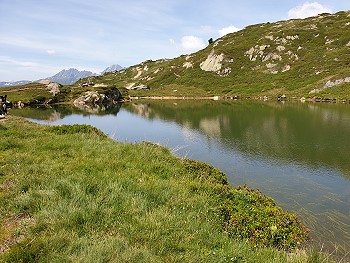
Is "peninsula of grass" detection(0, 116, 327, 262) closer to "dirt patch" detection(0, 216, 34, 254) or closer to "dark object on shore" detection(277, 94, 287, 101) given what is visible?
"dirt patch" detection(0, 216, 34, 254)

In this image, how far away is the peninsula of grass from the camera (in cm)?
761

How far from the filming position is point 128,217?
9.50m

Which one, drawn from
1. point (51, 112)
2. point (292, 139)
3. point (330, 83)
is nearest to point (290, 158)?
point (292, 139)

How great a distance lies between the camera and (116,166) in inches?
627

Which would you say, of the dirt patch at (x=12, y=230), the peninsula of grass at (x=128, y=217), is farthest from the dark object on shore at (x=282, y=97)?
the dirt patch at (x=12, y=230)

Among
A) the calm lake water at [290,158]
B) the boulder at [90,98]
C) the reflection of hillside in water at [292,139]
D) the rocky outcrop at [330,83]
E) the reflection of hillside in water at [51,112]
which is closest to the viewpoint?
the calm lake water at [290,158]

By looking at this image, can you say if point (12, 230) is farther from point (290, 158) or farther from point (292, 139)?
point (292, 139)

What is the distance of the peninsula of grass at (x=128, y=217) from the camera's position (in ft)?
25.0

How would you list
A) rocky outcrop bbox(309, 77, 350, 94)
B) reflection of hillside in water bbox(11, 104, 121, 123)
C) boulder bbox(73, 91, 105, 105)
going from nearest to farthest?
reflection of hillside in water bbox(11, 104, 121, 123) < boulder bbox(73, 91, 105, 105) < rocky outcrop bbox(309, 77, 350, 94)

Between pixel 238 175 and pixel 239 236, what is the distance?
684 inches

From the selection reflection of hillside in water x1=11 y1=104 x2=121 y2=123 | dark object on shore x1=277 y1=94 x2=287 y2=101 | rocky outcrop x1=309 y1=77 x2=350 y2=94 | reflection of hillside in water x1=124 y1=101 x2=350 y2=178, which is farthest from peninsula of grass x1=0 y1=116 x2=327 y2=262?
rocky outcrop x1=309 y1=77 x2=350 y2=94

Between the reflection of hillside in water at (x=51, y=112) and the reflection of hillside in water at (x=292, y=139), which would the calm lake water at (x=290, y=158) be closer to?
the reflection of hillside in water at (x=292, y=139)

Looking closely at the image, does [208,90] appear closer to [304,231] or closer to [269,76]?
[269,76]

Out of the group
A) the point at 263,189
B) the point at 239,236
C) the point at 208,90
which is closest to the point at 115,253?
the point at 239,236
